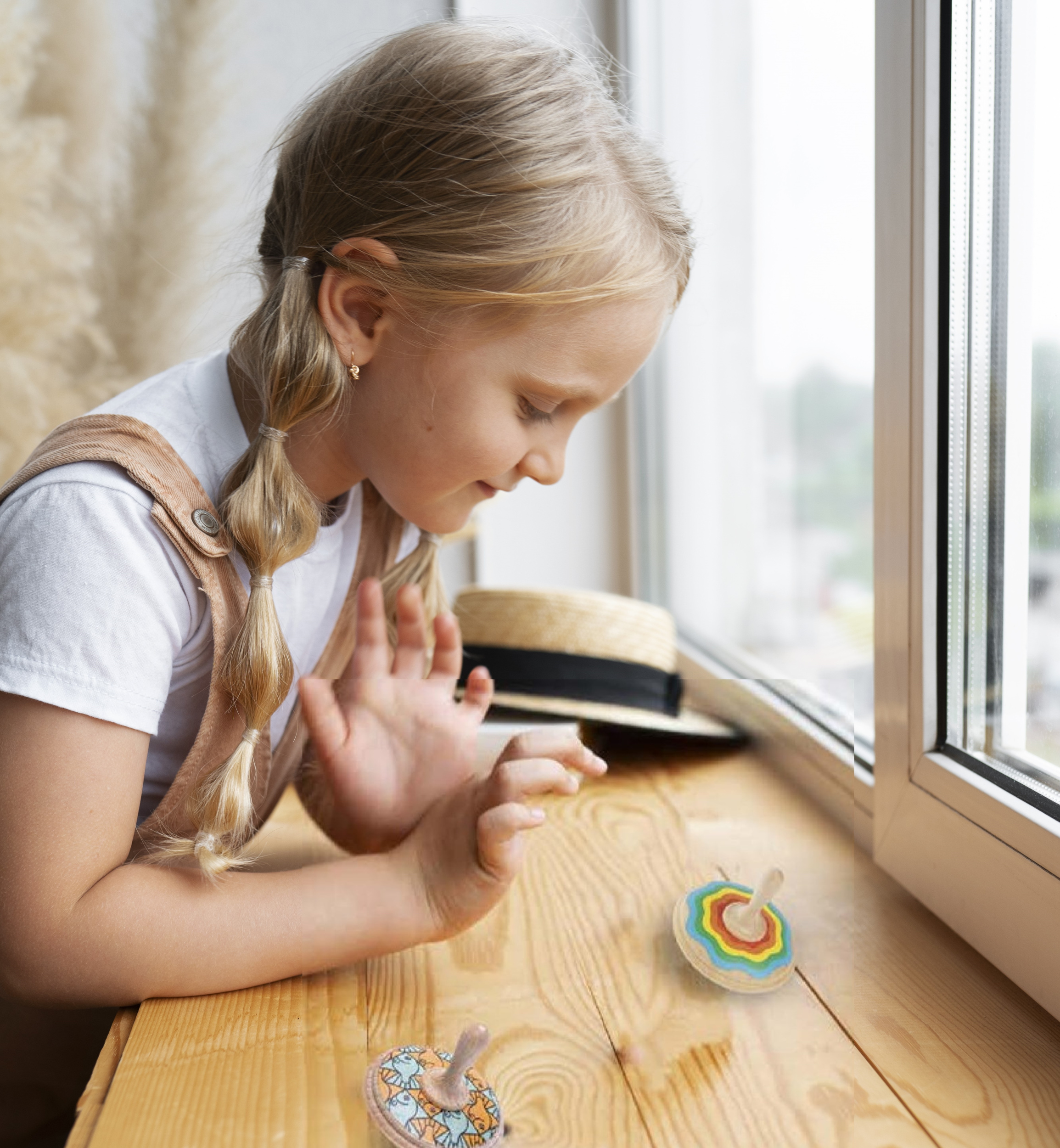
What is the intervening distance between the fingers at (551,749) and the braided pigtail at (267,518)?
0.15 m

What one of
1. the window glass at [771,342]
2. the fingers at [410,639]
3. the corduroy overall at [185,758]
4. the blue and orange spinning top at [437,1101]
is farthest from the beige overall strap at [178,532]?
the window glass at [771,342]

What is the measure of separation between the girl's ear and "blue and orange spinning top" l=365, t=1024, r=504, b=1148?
41 centimetres

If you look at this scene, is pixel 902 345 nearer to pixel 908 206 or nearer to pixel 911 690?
pixel 908 206

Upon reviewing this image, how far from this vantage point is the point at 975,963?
1.86 feet

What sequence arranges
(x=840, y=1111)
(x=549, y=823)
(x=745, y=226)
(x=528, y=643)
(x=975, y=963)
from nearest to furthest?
(x=840, y=1111), (x=975, y=963), (x=549, y=823), (x=528, y=643), (x=745, y=226)

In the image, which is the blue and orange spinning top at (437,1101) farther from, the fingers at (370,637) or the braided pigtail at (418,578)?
the braided pigtail at (418,578)

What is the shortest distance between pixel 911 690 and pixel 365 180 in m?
0.47

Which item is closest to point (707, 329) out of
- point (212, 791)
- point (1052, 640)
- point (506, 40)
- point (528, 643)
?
point (528, 643)

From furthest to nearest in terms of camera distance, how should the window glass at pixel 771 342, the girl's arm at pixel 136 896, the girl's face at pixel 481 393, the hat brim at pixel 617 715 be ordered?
the window glass at pixel 771 342
the hat brim at pixel 617 715
the girl's face at pixel 481 393
the girl's arm at pixel 136 896

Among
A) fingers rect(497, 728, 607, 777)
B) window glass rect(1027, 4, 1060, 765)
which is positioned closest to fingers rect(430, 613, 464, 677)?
fingers rect(497, 728, 607, 777)

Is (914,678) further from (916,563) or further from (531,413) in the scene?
(531,413)

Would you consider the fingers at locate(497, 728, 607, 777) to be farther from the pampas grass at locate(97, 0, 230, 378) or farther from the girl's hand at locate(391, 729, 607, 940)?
the pampas grass at locate(97, 0, 230, 378)

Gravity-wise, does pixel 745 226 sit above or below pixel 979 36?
above

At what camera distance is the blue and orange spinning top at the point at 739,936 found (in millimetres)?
528
